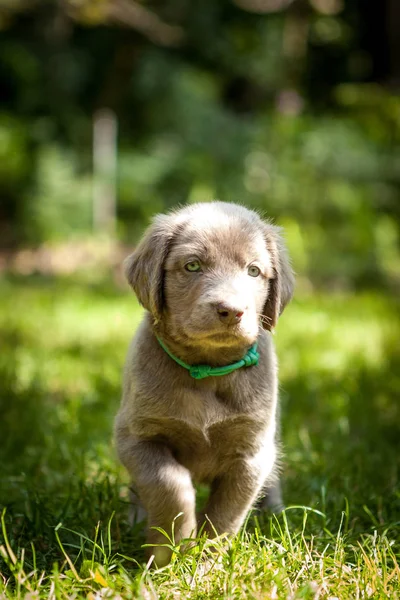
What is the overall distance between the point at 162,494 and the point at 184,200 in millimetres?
8974

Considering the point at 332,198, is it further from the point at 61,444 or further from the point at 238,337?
the point at 238,337

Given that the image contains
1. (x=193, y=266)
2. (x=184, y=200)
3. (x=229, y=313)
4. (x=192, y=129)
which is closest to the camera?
(x=229, y=313)

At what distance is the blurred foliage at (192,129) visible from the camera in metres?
10.3

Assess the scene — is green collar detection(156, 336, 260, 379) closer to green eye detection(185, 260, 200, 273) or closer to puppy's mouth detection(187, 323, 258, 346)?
puppy's mouth detection(187, 323, 258, 346)

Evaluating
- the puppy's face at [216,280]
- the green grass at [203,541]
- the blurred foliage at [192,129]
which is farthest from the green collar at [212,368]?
the blurred foliage at [192,129]

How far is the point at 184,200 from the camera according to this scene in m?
11.4

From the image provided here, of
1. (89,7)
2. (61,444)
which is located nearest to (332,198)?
(89,7)

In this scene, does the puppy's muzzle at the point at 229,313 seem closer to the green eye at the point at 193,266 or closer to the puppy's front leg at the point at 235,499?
the green eye at the point at 193,266

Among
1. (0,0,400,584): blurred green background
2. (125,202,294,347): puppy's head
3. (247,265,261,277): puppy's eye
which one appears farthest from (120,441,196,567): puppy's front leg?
(247,265,261,277): puppy's eye

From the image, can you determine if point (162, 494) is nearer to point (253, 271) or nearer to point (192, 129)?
point (253, 271)

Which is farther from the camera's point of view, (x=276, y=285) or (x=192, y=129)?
(x=192, y=129)

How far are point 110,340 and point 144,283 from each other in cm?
341

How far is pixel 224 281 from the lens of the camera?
8.65 feet

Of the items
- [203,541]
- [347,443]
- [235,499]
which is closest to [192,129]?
[347,443]
